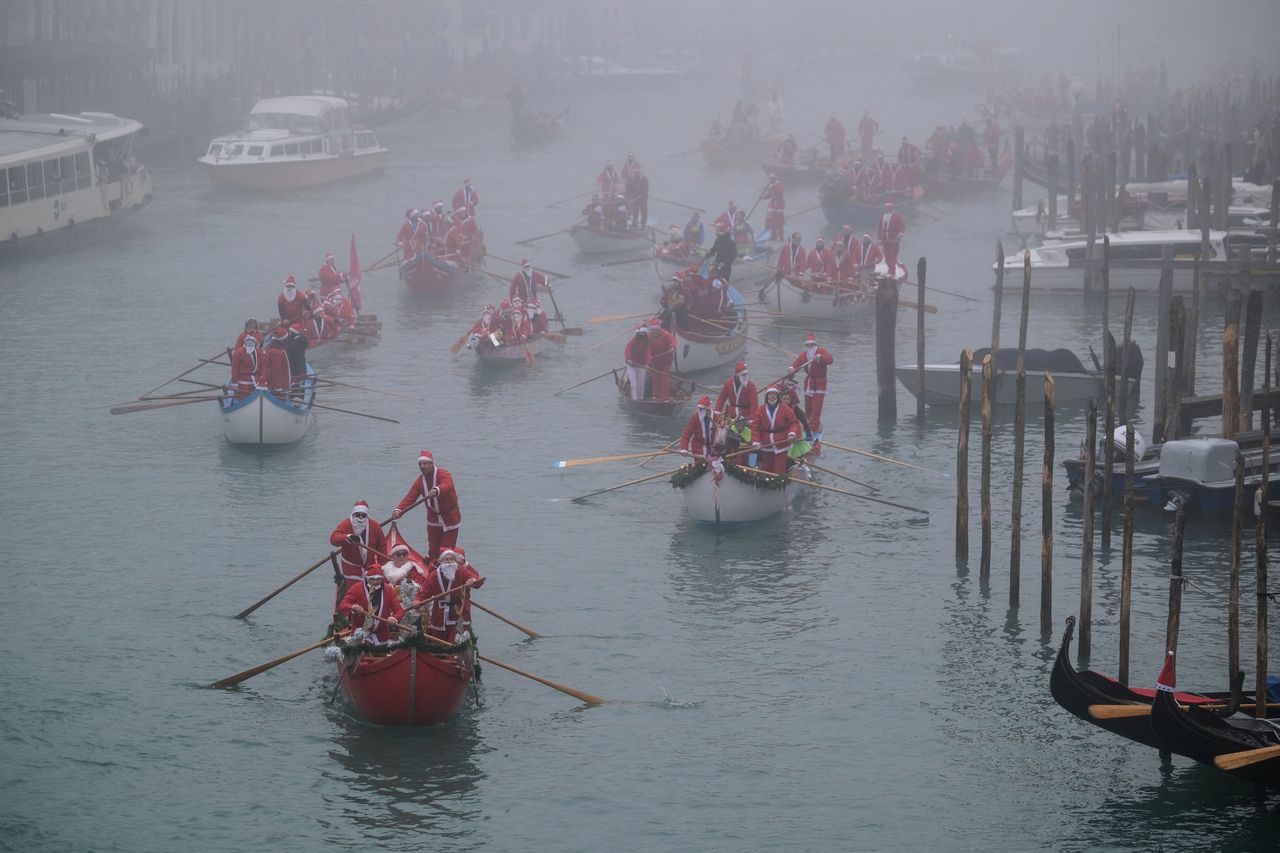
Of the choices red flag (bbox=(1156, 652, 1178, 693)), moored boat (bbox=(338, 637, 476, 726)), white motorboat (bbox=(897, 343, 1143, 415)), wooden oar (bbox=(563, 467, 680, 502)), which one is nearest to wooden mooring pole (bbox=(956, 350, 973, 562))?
wooden oar (bbox=(563, 467, 680, 502))

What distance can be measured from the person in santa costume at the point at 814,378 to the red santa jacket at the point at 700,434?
3910 millimetres

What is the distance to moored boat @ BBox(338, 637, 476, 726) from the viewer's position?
19547 mm

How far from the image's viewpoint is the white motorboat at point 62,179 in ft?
165

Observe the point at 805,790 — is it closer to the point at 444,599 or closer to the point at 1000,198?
the point at 444,599

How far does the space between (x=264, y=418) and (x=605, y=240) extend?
2262cm

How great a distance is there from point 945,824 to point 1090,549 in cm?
423

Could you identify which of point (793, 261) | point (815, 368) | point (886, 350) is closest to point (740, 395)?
point (815, 368)

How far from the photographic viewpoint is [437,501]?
23.3m

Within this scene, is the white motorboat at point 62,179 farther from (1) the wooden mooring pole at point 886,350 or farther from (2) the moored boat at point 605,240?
(1) the wooden mooring pole at point 886,350

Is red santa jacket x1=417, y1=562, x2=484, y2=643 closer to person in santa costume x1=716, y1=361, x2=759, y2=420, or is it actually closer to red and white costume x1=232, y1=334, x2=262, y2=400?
person in santa costume x1=716, y1=361, x2=759, y2=420

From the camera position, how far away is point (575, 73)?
4675 inches

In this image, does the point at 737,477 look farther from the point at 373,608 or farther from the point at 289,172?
the point at 289,172

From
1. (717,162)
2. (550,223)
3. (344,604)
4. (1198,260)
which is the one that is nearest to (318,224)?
(550,223)

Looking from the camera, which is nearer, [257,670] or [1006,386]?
[257,670]
